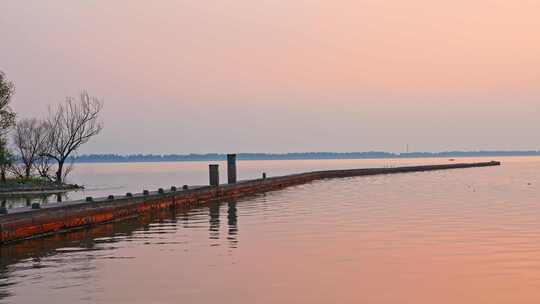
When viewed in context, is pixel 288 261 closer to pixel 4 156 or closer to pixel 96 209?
pixel 96 209

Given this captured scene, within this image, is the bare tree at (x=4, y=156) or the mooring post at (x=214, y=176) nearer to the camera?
the mooring post at (x=214, y=176)

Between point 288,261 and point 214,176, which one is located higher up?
point 214,176

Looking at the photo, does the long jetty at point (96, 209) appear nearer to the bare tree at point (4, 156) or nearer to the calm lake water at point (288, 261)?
the calm lake water at point (288, 261)

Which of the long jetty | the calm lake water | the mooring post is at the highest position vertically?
the mooring post

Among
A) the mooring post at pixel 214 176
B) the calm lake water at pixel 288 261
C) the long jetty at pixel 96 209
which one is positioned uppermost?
the mooring post at pixel 214 176

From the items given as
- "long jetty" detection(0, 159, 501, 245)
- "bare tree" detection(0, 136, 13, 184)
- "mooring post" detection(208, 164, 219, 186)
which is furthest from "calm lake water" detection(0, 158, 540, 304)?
"bare tree" detection(0, 136, 13, 184)

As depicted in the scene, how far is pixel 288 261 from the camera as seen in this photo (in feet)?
69.9

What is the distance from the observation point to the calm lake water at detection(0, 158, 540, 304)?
16375 millimetres

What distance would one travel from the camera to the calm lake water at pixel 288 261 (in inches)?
645

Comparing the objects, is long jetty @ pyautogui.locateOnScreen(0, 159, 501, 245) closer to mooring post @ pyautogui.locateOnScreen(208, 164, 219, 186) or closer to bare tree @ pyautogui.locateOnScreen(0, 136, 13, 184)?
mooring post @ pyautogui.locateOnScreen(208, 164, 219, 186)

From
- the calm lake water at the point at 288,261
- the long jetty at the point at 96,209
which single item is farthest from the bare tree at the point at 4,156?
the calm lake water at the point at 288,261

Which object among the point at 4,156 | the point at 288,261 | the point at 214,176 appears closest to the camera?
the point at 288,261

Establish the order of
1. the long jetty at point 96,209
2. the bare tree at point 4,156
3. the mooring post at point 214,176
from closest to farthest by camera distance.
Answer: the long jetty at point 96,209 → the mooring post at point 214,176 → the bare tree at point 4,156

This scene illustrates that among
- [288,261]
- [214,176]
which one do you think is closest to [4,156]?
[214,176]
